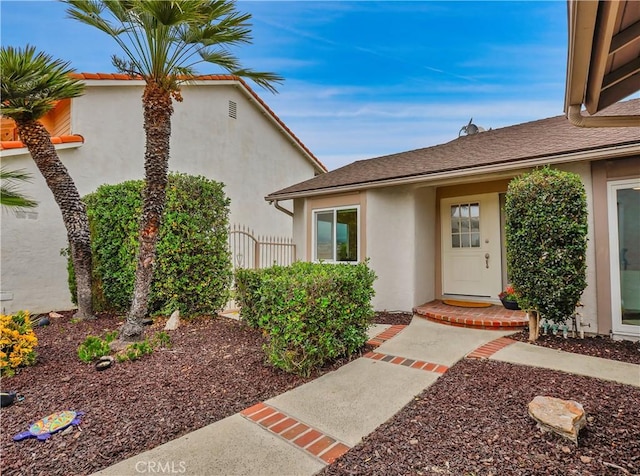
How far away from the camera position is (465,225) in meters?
7.92

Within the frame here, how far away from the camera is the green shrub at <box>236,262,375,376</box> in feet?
13.0

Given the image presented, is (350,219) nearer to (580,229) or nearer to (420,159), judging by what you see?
(420,159)

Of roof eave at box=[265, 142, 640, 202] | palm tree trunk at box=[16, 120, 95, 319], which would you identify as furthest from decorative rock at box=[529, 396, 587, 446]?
palm tree trunk at box=[16, 120, 95, 319]

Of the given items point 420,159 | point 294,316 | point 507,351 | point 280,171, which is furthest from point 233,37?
point 280,171

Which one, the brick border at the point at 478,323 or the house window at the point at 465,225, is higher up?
the house window at the point at 465,225

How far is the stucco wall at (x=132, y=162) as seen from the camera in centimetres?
745

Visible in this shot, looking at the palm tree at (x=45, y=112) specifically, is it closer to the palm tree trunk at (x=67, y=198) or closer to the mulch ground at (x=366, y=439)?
the palm tree trunk at (x=67, y=198)

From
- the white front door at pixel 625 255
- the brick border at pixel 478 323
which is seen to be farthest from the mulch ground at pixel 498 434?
the white front door at pixel 625 255

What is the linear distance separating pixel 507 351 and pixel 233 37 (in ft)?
21.1

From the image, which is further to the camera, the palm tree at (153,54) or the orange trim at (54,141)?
the orange trim at (54,141)

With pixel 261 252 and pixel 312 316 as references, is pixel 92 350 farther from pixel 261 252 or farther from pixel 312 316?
pixel 261 252

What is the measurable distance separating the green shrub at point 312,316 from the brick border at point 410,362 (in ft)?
0.91

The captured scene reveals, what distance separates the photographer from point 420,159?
8547mm

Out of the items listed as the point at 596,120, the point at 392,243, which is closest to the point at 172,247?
the point at 392,243
